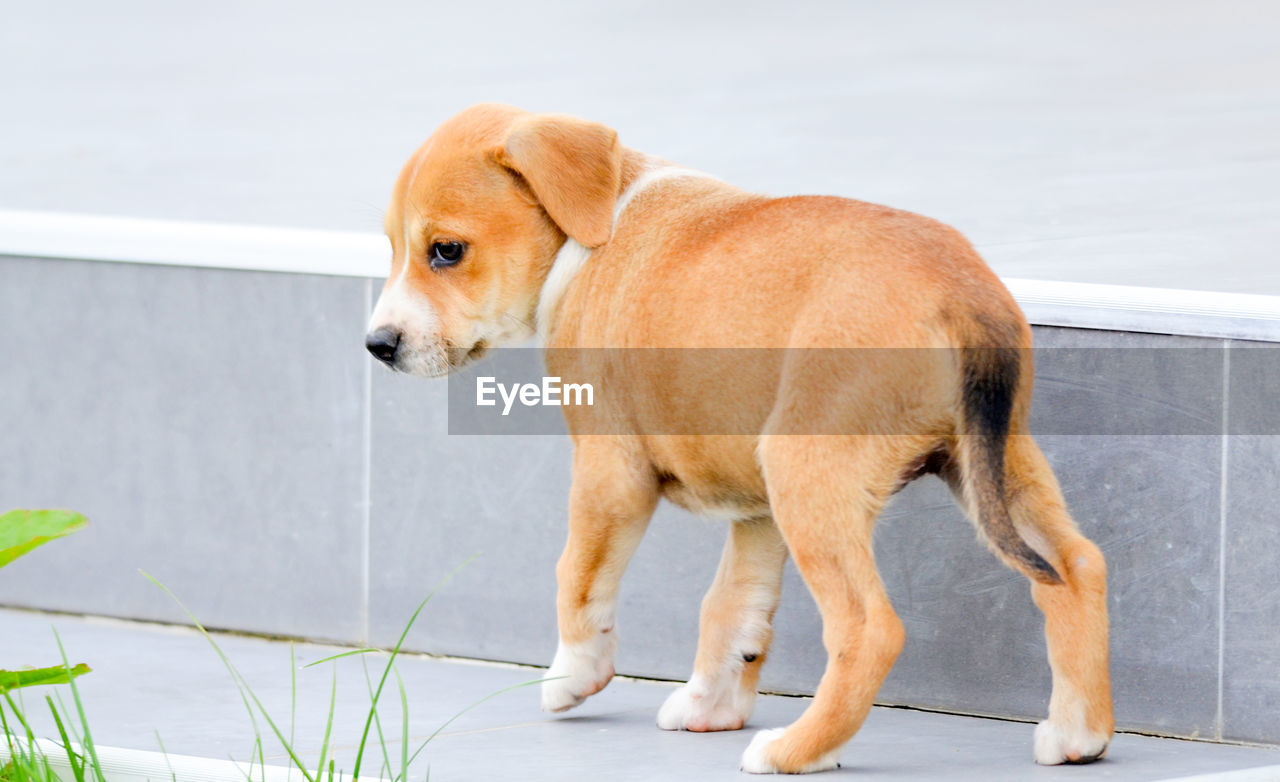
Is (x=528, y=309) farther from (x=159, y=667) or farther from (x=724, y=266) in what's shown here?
(x=159, y=667)

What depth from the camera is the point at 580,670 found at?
3445mm

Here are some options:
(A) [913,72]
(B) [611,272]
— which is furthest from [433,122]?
(B) [611,272]

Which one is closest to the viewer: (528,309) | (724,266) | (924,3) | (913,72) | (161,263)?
(724,266)

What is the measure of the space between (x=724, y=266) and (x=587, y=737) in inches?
41.9

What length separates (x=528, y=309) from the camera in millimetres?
3469

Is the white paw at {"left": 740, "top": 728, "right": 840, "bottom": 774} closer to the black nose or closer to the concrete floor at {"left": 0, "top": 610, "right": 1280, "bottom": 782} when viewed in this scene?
the concrete floor at {"left": 0, "top": 610, "right": 1280, "bottom": 782}

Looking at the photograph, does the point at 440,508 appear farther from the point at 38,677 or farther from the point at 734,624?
the point at 38,677

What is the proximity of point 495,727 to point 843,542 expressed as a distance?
3.53 feet

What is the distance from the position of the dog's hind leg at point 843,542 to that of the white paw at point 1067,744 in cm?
42

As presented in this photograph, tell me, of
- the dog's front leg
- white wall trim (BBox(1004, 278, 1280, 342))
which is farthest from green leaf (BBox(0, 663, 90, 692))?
white wall trim (BBox(1004, 278, 1280, 342))

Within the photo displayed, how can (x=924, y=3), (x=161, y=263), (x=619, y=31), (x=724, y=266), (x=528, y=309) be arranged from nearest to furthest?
(x=724, y=266), (x=528, y=309), (x=161, y=263), (x=619, y=31), (x=924, y=3)

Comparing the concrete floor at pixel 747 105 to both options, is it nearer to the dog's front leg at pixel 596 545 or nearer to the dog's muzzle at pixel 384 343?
the dog's muzzle at pixel 384 343

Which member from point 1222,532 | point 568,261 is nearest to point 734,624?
point 568,261

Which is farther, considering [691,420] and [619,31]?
[619,31]
